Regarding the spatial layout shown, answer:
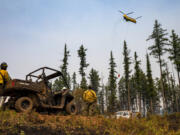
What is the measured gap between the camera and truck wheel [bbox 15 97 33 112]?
785 cm

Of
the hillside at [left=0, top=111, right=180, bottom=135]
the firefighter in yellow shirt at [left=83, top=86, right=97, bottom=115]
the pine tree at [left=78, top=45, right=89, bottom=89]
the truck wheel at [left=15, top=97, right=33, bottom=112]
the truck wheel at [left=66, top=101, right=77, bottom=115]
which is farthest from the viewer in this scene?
the pine tree at [left=78, top=45, right=89, bottom=89]

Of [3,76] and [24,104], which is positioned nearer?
[3,76]

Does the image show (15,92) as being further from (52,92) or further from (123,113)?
(123,113)

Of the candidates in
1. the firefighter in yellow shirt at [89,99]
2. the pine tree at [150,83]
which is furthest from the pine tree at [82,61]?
the firefighter in yellow shirt at [89,99]

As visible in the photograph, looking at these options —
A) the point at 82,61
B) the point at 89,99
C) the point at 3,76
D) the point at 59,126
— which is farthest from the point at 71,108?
the point at 82,61

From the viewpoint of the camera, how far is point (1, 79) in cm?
764

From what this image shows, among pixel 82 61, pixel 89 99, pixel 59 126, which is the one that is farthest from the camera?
pixel 82 61

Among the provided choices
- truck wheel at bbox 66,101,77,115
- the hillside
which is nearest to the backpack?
truck wheel at bbox 66,101,77,115

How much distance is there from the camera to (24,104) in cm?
820

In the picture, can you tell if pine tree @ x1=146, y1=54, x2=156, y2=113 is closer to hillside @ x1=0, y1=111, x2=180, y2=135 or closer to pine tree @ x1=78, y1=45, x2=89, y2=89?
pine tree @ x1=78, y1=45, x2=89, y2=89

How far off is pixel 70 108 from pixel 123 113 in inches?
430

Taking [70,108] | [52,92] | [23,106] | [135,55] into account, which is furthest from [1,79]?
[135,55]

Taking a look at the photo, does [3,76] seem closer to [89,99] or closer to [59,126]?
[59,126]

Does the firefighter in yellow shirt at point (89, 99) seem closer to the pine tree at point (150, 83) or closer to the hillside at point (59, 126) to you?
the hillside at point (59, 126)
